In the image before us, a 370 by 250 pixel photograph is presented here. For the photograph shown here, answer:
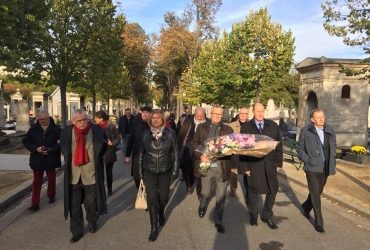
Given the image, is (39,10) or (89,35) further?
(89,35)

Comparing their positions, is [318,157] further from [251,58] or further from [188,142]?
[251,58]

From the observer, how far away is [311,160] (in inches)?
262

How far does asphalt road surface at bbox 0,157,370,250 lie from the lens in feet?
19.2

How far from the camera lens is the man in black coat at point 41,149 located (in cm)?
776

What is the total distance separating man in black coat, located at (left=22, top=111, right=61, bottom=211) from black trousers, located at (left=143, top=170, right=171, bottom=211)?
240cm

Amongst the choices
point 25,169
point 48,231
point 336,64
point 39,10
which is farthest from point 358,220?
point 336,64

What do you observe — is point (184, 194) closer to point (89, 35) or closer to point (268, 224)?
point (268, 224)

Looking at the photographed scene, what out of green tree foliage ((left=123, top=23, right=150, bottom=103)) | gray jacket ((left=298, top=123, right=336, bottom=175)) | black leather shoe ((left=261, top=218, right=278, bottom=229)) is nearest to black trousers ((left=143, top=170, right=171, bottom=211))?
black leather shoe ((left=261, top=218, right=278, bottom=229))

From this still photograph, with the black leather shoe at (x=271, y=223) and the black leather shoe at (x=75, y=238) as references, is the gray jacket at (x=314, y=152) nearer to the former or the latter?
the black leather shoe at (x=271, y=223)

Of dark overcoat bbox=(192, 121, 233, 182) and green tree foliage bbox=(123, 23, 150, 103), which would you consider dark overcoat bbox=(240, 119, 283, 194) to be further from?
green tree foliage bbox=(123, 23, 150, 103)

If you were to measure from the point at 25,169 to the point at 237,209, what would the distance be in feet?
22.7

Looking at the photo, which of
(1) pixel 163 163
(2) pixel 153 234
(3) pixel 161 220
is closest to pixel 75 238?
(2) pixel 153 234

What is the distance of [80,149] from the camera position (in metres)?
6.01

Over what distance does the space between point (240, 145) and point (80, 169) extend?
86.2 inches
